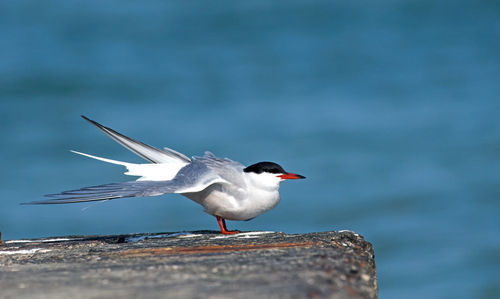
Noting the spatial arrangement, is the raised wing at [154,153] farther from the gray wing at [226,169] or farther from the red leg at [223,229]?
the red leg at [223,229]

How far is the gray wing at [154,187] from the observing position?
3.42 meters

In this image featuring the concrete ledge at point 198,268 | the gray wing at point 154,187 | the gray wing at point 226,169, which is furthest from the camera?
the gray wing at point 226,169

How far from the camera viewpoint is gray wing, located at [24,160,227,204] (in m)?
3.42

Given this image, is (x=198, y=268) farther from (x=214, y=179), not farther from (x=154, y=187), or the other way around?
(x=214, y=179)

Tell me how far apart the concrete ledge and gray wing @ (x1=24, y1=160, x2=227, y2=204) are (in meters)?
0.20

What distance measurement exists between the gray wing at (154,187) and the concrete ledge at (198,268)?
0.20m

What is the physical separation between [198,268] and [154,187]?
1250 millimetres

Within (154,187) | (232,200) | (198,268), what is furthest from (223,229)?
(198,268)

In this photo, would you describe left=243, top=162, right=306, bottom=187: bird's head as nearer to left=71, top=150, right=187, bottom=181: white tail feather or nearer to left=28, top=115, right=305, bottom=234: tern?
left=28, top=115, right=305, bottom=234: tern

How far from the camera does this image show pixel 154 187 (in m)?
3.71

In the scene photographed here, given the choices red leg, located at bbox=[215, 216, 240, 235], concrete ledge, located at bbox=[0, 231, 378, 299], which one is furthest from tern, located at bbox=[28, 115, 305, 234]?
concrete ledge, located at bbox=[0, 231, 378, 299]

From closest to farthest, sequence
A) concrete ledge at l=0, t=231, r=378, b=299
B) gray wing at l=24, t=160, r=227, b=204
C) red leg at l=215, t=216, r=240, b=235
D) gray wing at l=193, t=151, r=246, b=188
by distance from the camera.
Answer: concrete ledge at l=0, t=231, r=378, b=299
gray wing at l=24, t=160, r=227, b=204
red leg at l=215, t=216, r=240, b=235
gray wing at l=193, t=151, r=246, b=188

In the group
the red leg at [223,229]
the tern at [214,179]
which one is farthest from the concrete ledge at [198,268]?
the tern at [214,179]

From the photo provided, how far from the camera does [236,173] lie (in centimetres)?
407
